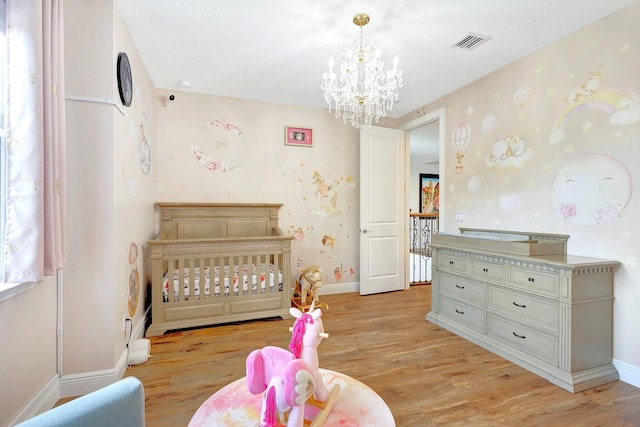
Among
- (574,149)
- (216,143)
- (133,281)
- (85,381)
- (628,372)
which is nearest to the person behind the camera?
(85,381)

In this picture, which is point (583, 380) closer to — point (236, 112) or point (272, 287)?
point (272, 287)

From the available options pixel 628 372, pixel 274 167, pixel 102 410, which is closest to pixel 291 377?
pixel 102 410

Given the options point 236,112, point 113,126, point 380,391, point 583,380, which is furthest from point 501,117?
point 113,126

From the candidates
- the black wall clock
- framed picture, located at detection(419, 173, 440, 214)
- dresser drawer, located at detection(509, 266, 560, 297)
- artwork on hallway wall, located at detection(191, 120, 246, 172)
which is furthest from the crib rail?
framed picture, located at detection(419, 173, 440, 214)

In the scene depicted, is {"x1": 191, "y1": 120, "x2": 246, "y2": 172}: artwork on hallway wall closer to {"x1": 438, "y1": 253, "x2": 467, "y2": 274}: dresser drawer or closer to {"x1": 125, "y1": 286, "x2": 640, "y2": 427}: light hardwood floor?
{"x1": 125, "y1": 286, "x2": 640, "y2": 427}: light hardwood floor

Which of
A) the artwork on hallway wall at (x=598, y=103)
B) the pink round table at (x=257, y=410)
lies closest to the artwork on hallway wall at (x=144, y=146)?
the pink round table at (x=257, y=410)

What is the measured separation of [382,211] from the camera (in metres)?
3.91

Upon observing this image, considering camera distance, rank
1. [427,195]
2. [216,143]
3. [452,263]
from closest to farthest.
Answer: [452,263] < [216,143] < [427,195]

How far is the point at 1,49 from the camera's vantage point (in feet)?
4.23

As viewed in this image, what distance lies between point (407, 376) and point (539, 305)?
1.01m

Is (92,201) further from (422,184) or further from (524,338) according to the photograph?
(422,184)

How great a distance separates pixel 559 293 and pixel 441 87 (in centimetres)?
226

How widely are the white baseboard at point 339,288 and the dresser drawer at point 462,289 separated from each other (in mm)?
1356

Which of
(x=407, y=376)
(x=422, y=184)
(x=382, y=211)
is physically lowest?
(x=407, y=376)
